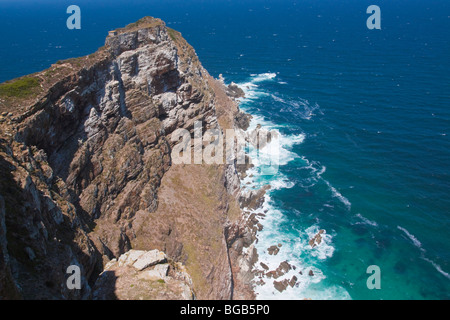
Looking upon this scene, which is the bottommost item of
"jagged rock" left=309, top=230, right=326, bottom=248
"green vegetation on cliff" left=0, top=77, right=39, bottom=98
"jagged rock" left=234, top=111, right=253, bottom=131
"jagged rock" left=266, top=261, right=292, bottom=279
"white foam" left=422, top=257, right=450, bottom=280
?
"white foam" left=422, top=257, right=450, bottom=280

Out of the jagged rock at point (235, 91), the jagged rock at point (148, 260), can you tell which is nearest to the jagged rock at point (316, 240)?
the jagged rock at point (148, 260)

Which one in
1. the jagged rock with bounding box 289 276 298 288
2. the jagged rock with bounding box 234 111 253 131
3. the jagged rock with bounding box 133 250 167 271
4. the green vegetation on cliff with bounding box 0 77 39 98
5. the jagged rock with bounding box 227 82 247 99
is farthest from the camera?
the jagged rock with bounding box 227 82 247 99

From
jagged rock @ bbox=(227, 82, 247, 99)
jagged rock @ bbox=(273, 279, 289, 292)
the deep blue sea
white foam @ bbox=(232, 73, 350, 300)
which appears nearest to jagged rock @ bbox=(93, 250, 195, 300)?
jagged rock @ bbox=(273, 279, 289, 292)

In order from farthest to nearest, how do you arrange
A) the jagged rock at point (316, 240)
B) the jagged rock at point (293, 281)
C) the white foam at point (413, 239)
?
the jagged rock at point (316, 240)
the white foam at point (413, 239)
the jagged rock at point (293, 281)

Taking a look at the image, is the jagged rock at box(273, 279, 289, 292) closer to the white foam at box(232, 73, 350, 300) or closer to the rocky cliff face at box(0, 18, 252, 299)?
the white foam at box(232, 73, 350, 300)

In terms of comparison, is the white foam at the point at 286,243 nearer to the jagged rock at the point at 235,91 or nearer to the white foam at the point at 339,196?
the white foam at the point at 339,196

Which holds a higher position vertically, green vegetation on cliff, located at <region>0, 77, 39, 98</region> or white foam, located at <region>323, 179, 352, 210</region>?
green vegetation on cliff, located at <region>0, 77, 39, 98</region>

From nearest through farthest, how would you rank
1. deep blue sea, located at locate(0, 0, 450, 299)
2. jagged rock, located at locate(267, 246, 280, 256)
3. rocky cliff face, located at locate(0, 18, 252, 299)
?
rocky cliff face, located at locate(0, 18, 252, 299)
deep blue sea, located at locate(0, 0, 450, 299)
jagged rock, located at locate(267, 246, 280, 256)

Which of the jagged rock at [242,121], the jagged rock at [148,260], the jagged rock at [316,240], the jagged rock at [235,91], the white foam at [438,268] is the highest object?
the jagged rock at [235,91]
